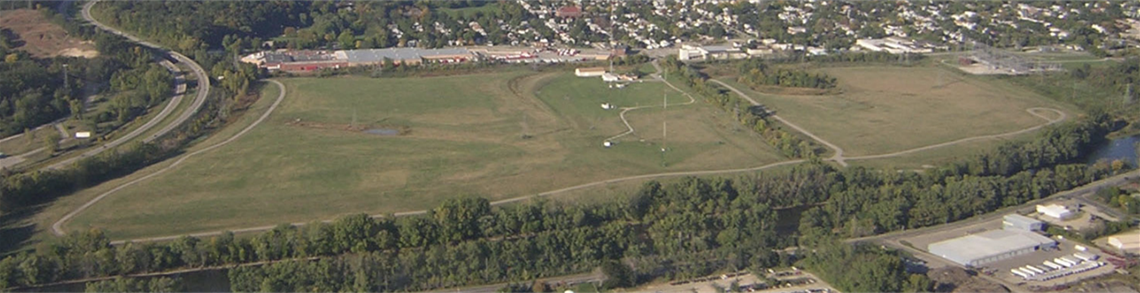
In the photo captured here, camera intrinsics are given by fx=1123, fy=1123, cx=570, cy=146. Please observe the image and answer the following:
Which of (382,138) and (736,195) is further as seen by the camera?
(382,138)

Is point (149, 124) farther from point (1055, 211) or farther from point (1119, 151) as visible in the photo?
point (1119, 151)

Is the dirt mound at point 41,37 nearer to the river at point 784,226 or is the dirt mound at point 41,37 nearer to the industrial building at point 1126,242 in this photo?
the river at point 784,226

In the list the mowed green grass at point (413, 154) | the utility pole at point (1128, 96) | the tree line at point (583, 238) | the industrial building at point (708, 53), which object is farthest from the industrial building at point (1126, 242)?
the industrial building at point (708, 53)

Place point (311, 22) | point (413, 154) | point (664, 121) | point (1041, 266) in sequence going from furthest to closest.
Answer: point (311, 22)
point (664, 121)
point (413, 154)
point (1041, 266)

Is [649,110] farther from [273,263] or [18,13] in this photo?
[18,13]

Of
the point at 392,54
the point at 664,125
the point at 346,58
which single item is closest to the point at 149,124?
the point at 346,58

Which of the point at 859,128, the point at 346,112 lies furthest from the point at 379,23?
the point at 859,128

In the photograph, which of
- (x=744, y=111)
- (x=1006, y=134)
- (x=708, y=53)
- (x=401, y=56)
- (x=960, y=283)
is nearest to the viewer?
(x=960, y=283)
